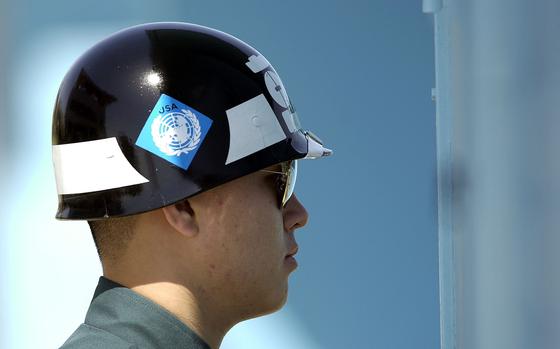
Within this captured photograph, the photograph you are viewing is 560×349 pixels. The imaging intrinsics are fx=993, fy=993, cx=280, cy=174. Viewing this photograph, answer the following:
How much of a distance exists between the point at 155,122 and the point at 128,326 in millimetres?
351

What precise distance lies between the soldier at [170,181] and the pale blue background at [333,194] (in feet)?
6.28

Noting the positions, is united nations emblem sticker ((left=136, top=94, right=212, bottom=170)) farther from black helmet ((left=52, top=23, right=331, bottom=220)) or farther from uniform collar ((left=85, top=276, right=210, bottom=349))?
uniform collar ((left=85, top=276, right=210, bottom=349))

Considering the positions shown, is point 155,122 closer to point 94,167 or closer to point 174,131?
point 174,131

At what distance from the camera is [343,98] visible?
3.74 m

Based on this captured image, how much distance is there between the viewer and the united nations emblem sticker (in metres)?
1.71

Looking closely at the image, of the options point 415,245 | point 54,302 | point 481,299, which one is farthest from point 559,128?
point 54,302

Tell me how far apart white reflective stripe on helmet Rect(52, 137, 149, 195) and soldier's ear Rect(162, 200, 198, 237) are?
71 millimetres

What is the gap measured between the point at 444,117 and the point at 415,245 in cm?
118

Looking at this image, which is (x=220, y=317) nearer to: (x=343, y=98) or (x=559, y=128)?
(x=559, y=128)

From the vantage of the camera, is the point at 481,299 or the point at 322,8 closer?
the point at 481,299

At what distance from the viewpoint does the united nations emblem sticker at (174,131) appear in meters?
1.71

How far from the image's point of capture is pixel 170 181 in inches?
67.9

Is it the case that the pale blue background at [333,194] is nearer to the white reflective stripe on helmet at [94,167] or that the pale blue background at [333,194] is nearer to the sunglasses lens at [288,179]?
the sunglasses lens at [288,179]

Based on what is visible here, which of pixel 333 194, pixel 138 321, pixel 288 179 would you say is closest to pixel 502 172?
pixel 288 179
